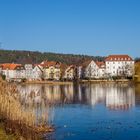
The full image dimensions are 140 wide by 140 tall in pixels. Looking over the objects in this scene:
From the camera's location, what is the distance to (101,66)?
159125mm

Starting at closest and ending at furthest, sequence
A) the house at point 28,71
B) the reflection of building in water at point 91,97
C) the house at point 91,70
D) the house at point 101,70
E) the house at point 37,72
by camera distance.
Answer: the reflection of building in water at point 91,97 < the house at point 91,70 < the house at point 101,70 < the house at point 37,72 < the house at point 28,71

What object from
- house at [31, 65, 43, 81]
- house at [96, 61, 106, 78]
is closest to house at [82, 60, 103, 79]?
house at [96, 61, 106, 78]

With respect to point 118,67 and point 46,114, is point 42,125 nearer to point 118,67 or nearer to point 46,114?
point 46,114

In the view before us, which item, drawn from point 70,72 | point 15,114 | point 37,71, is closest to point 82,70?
point 70,72

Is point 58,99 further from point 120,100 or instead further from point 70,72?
point 70,72

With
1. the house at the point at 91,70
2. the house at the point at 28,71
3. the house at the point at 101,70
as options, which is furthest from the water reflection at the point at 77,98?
the house at the point at 28,71

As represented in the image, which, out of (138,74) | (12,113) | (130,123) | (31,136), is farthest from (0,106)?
(138,74)

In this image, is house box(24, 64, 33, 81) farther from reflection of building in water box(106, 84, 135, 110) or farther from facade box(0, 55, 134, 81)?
reflection of building in water box(106, 84, 135, 110)

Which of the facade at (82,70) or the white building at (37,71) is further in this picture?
the white building at (37,71)

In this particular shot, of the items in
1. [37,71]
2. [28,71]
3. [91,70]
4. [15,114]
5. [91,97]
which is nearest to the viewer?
[15,114]

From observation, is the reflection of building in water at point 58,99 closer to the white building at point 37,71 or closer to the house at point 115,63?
the house at point 115,63

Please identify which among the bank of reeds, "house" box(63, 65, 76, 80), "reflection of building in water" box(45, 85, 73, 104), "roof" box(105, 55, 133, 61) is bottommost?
"reflection of building in water" box(45, 85, 73, 104)

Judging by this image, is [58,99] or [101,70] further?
[101,70]

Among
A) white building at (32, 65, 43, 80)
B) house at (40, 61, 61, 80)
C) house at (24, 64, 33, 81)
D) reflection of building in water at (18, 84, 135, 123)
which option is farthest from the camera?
house at (24, 64, 33, 81)
